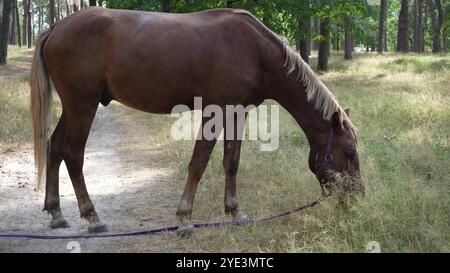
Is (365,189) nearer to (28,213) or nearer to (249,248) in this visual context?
(249,248)

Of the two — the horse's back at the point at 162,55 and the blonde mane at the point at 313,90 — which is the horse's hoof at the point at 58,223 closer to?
the horse's back at the point at 162,55

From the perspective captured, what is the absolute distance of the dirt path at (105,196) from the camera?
4.60m

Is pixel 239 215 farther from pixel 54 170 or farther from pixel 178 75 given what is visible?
pixel 54 170

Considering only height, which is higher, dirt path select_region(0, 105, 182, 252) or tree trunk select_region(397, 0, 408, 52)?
tree trunk select_region(397, 0, 408, 52)

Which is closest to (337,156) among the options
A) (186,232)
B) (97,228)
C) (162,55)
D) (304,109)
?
(304,109)

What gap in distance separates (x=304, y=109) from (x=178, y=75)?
1.34 metres

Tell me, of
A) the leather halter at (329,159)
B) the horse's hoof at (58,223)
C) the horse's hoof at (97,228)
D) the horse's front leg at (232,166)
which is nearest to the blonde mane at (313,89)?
the leather halter at (329,159)

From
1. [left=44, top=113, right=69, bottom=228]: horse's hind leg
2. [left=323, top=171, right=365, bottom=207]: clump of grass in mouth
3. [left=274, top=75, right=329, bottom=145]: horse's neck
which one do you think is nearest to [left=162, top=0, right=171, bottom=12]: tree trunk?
[left=44, top=113, right=69, bottom=228]: horse's hind leg

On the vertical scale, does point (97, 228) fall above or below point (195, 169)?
below

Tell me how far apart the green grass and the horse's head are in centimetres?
22

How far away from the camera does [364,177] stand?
5.50m

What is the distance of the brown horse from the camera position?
4652mm

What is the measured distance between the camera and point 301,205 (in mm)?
5188

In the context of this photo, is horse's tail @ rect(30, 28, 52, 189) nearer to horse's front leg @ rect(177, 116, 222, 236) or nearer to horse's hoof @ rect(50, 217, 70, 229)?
horse's hoof @ rect(50, 217, 70, 229)
